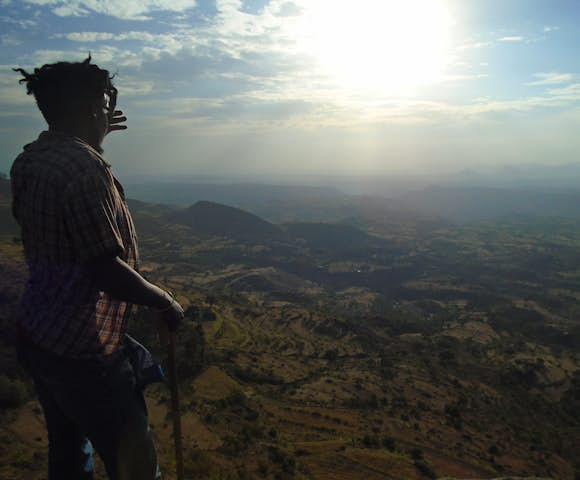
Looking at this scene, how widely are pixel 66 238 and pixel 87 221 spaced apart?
17 centimetres

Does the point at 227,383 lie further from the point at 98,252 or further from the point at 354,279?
the point at 354,279

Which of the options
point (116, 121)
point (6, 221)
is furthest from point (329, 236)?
point (116, 121)

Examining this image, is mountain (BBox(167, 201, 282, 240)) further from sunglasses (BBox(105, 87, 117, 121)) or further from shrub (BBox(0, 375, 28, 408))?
sunglasses (BBox(105, 87, 117, 121))

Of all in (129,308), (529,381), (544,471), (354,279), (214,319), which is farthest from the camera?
(354,279)

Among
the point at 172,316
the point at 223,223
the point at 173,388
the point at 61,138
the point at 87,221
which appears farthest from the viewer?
the point at 223,223

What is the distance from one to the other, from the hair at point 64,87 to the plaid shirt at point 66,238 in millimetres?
164

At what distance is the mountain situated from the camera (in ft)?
547

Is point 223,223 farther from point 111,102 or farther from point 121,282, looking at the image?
point 121,282

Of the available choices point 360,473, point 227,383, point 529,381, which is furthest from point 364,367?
point 360,473

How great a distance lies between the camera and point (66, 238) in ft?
6.83

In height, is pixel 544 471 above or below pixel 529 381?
above

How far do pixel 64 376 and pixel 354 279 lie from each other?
126m

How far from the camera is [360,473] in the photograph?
10.4 metres

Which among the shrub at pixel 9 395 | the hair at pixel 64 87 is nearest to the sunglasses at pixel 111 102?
the hair at pixel 64 87
